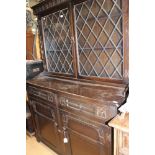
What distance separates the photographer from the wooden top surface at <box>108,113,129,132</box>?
0.98 meters

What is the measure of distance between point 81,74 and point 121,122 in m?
0.80

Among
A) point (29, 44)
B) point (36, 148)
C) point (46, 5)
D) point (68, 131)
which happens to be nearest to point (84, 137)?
point (68, 131)

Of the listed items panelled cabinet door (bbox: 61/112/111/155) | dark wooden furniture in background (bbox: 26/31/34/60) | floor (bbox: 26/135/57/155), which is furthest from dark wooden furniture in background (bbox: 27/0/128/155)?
dark wooden furniture in background (bbox: 26/31/34/60)

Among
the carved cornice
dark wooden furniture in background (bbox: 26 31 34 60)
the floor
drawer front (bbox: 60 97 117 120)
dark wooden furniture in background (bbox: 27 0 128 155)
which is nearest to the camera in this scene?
drawer front (bbox: 60 97 117 120)

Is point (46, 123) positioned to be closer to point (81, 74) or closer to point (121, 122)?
point (81, 74)

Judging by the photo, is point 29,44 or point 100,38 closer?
point 100,38

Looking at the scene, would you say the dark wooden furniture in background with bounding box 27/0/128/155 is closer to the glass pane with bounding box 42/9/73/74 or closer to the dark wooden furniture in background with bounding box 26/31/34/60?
the glass pane with bounding box 42/9/73/74

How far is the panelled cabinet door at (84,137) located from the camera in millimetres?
1247

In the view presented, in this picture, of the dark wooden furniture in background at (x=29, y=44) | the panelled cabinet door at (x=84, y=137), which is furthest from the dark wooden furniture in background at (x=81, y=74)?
the dark wooden furniture in background at (x=29, y=44)

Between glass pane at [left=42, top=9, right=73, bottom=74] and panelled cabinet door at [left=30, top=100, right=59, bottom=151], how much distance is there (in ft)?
1.68

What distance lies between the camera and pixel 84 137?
144 cm

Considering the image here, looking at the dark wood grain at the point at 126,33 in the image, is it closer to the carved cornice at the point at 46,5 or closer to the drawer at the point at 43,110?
the carved cornice at the point at 46,5

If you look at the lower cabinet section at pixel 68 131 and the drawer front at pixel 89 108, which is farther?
the lower cabinet section at pixel 68 131
